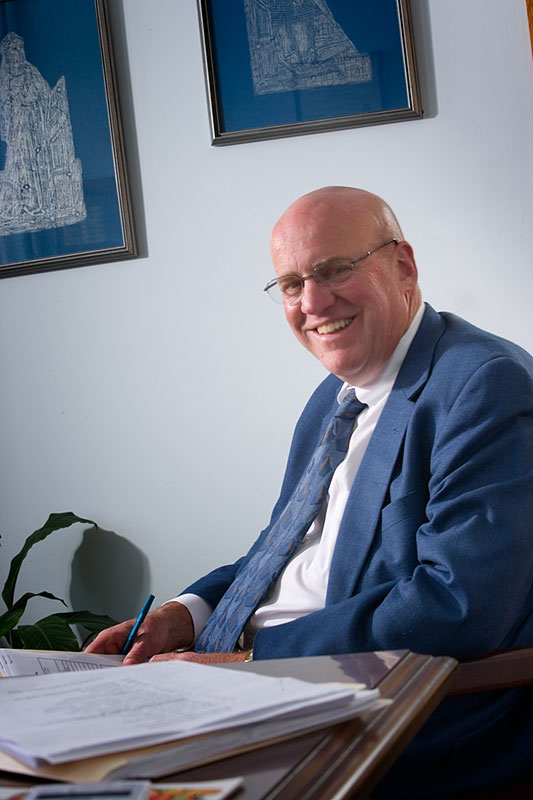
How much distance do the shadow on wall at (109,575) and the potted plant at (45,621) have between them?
6 cm

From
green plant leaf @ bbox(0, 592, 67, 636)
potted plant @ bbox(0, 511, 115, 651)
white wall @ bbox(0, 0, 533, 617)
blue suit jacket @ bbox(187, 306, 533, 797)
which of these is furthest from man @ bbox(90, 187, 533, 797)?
green plant leaf @ bbox(0, 592, 67, 636)

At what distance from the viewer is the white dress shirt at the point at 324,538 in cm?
170

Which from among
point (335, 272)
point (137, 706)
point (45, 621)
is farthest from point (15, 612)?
point (137, 706)

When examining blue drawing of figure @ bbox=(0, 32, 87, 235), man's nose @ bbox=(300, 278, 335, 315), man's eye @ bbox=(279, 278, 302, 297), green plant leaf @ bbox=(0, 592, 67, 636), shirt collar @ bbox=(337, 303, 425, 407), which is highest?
blue drawing of figure @ bbox=(0, 32, 87, 235)

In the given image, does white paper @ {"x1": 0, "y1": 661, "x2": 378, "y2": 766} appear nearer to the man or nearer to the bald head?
the man

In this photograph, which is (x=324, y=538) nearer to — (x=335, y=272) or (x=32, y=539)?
(x=335, y=272)

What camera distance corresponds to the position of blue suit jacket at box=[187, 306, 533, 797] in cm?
135

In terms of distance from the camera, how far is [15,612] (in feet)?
8.15

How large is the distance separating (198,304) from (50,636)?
1010 mm

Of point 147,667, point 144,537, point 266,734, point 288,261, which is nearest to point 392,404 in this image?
point 288,261

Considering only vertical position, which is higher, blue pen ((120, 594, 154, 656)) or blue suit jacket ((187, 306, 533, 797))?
blue suit jacket ((187, 306, 533, 797))

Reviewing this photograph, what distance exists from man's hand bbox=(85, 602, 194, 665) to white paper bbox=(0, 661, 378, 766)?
853 millimetres

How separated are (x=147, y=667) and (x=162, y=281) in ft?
5.84

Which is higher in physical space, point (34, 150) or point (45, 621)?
point (34, 150)
